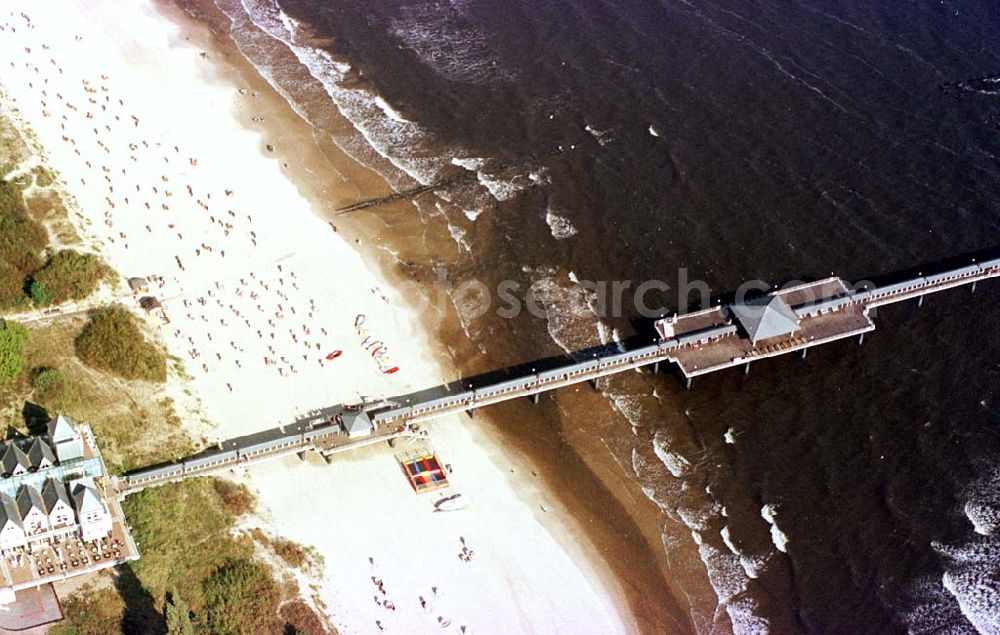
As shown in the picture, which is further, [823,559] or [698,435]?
[698,435]

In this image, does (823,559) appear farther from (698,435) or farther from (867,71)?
(867,71)

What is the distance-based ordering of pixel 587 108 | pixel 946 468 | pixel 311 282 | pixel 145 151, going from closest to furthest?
1. pixel 946 468
2. pixel 311 282
3. pixel 145 151
4. pixel 587 108

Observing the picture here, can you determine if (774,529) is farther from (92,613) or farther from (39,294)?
(39,294)

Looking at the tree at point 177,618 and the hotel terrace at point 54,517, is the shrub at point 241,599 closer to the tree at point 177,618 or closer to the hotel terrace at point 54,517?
the tree at point 177,618

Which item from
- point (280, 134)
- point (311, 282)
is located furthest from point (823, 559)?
point (280, 134)

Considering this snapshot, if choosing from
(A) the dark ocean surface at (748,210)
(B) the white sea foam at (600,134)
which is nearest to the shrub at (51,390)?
(A) the dark ocean surface at (748,210)

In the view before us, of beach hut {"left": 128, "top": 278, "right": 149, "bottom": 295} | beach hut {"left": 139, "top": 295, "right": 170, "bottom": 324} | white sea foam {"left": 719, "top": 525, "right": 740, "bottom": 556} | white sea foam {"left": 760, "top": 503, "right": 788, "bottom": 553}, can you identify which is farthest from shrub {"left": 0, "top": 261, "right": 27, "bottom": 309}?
white sea foam {"left": 760, "top": 503, "right": 788, "bottom": 553}

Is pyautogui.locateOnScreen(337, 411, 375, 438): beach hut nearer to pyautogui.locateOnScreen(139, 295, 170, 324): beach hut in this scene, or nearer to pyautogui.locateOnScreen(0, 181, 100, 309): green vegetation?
pyautogui.locateOnScreen(139, 295, 170, 324): beach hut

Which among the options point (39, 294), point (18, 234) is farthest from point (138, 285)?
point (18, 234)
